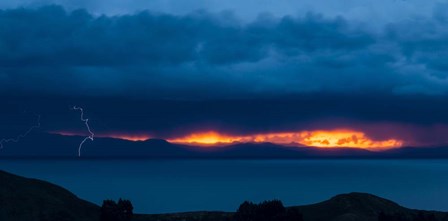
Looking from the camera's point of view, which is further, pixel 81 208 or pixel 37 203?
pixel 81 208

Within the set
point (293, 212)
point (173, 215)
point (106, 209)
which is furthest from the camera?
point (173, 215)

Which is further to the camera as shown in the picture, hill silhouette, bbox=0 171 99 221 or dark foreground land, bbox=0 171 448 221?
dark foreground land, bbox=0 171 448 221

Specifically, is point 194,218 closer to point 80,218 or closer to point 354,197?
point 80,218

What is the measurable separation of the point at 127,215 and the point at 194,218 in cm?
1980

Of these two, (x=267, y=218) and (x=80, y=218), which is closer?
(x=267, y=218)

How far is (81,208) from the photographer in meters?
138

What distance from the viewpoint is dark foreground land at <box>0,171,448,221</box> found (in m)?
127

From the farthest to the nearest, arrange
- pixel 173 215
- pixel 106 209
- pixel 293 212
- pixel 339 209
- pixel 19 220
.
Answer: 1. pixel 339 209
2. pixel 173 215
3. pixel 19 220
4. pixel 106 209
5. pixel 293 212

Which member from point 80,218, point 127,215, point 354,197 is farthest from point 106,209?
point 354,197

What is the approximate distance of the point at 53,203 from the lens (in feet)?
444

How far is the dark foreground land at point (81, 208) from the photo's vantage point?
127 meters

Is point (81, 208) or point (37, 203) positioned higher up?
point (37, 203)

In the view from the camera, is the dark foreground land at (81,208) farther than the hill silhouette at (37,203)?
Yes

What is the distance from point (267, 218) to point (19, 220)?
5527 cm
